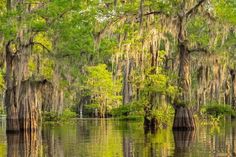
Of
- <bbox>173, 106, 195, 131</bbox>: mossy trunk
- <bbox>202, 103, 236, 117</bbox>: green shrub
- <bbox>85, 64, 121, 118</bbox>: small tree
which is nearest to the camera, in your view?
<bbox>173, 106, 195, 131</bbox>: mossy trunk

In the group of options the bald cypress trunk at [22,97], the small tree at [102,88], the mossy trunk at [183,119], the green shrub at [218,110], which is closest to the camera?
the mossy trunk at [183,119]

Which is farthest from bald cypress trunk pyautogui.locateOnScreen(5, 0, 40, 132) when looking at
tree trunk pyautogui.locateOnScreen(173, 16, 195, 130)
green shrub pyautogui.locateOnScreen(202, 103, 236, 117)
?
green shrub pyautogui.locateOnScreen(202, 103, 236, 117)

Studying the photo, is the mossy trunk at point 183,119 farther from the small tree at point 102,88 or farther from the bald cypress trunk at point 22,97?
the small tree at point 102,88

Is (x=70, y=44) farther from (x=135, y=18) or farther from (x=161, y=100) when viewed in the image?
(x=161, y=100)

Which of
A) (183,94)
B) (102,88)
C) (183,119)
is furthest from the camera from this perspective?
(102,88)

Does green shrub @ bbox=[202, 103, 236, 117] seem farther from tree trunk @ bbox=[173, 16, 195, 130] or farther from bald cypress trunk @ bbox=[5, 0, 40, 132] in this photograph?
bald cypress trunk @ bbox=[5, 0, 40, 132]

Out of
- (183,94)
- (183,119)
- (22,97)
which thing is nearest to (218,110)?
(183,94)

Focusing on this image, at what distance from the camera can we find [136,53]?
3356 centimetres

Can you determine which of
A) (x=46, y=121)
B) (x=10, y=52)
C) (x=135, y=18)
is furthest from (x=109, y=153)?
(x=46, y=121)

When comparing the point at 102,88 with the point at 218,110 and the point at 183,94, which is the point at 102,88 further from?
the point at 183,94

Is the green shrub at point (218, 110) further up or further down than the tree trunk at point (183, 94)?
further down

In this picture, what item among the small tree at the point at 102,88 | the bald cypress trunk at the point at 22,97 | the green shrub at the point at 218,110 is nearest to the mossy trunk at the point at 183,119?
the bald cypress trunk at the point at 22,97

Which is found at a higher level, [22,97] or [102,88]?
[22,97]

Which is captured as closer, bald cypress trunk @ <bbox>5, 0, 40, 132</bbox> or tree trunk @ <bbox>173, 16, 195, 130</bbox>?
tree trunk @ <bbox>173, 16, 195, 130</bbox>
